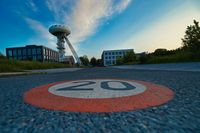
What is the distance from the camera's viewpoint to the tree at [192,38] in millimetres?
16953

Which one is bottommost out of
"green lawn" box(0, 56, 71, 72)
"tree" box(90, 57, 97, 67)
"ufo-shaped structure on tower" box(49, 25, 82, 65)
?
"green lawn" box(0, 56, 71, 72)

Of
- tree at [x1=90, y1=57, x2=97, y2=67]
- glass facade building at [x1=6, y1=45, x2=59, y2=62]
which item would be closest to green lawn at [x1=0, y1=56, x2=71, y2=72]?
glass facade building at [x1=6, y1=45, x2=59, y2=62]

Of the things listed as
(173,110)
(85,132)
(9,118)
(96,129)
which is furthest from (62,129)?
(173,110)

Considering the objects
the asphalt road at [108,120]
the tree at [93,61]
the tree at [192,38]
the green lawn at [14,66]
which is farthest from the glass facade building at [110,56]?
the asphalt road at [108,120]

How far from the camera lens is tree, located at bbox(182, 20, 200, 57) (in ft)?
55.6

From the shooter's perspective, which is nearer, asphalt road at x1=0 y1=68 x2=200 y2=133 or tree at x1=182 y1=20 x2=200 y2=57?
asphalt road at x1=0 y1=68 x2=200 y2=133

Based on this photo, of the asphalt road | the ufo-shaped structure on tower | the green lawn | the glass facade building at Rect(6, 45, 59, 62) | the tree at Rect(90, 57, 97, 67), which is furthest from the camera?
the tree at Rect(90, 57, 97, 67)

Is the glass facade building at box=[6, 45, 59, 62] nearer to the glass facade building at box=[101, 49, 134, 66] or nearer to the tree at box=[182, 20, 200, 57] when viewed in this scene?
the glass facade building at box=[101, 49, 134, 66]

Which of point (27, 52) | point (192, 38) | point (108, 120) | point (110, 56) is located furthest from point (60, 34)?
point (108, 120)

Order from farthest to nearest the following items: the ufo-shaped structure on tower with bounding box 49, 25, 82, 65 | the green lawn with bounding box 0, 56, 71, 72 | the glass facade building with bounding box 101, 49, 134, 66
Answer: the glass facade building with bounding box 101, 49, 134, 66, the ufo-shaped structure on tower with bounding box 49, 25, 82, 65, the green lawn with bounding box 0, 56, 71, 72

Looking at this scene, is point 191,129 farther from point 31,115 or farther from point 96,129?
point 31,115

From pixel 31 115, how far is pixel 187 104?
2.73 m

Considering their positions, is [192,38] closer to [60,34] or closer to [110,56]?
[60,34]

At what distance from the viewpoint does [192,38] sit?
17.8 m
